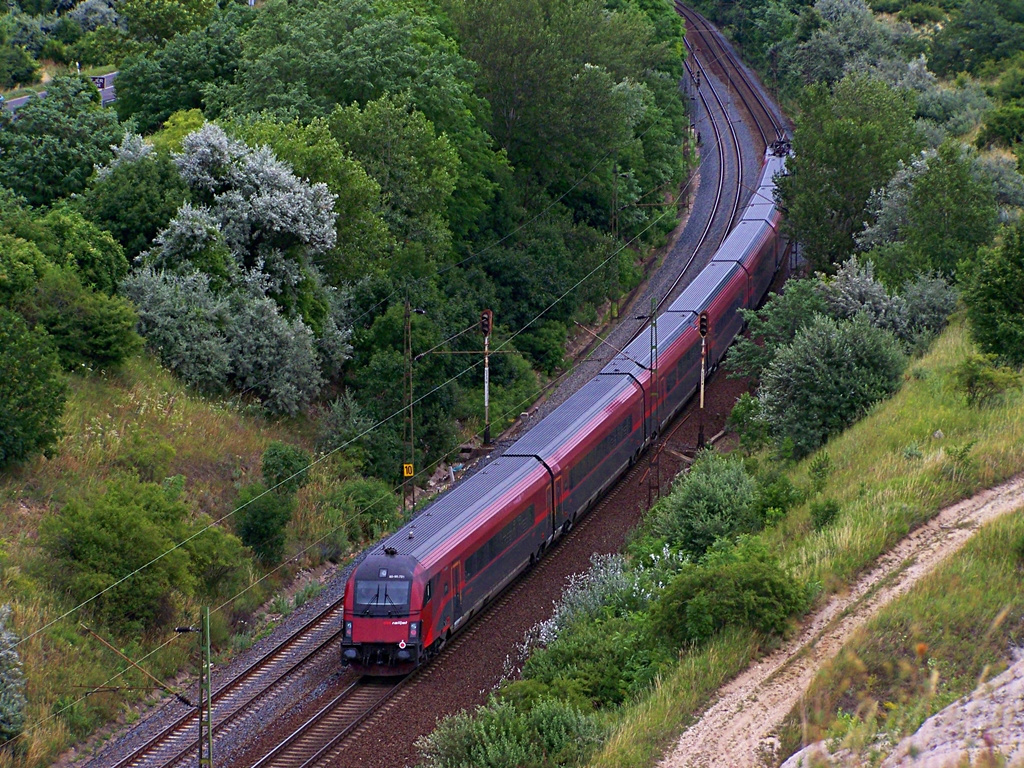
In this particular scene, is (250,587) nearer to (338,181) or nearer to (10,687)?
(10,687)

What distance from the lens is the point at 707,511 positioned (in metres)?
28.7

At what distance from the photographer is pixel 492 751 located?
19.6 m

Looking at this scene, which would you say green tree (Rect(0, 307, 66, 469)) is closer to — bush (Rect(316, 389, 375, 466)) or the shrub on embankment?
bush (Rect(316, 389, 375, 466))

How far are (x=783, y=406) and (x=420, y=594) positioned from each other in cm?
1450

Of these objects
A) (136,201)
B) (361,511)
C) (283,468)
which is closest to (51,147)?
(136,201)

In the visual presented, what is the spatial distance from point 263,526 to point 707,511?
38.1ft

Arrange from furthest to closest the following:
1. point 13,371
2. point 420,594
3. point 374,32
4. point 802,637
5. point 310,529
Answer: point 374,32, point 310,529, point 13,371, point 420,594, point 802,637

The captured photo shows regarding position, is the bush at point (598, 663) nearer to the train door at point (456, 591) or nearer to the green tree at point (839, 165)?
the train door at point (456, 591)

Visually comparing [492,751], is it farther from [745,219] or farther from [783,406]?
[745,219]

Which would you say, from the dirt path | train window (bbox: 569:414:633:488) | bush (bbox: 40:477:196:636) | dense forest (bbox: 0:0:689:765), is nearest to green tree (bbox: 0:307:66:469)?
dense forest (bbox: 0:0:689:765)

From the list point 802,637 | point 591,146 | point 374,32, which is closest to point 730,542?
point 802,637

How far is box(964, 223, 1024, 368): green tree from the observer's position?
3278cm

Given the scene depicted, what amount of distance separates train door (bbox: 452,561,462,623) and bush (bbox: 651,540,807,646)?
17.6 feet

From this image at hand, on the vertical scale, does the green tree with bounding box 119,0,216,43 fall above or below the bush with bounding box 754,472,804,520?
above
